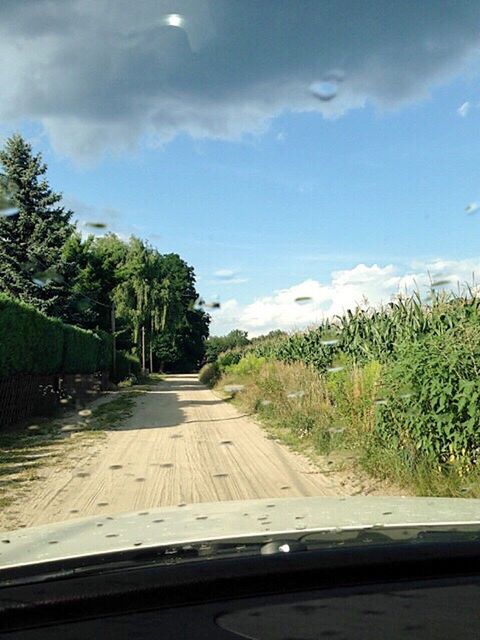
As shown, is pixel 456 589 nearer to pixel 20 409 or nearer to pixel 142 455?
pixel 142 455

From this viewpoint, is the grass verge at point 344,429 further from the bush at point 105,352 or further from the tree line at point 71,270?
the bush at point 105,352

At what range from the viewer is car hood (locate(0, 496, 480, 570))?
2748 millimetres

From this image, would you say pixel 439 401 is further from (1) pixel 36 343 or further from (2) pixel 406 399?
(1) pixel 36 343

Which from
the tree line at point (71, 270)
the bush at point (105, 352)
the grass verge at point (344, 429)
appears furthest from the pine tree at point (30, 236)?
the grass verge at point (344, 429)

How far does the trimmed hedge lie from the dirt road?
3.30m

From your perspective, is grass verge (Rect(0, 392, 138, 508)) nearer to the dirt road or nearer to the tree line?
the dirt road

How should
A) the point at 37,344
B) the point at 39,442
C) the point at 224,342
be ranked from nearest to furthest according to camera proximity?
the point at 39,442 < the point at 37,344 < the point at 224,342

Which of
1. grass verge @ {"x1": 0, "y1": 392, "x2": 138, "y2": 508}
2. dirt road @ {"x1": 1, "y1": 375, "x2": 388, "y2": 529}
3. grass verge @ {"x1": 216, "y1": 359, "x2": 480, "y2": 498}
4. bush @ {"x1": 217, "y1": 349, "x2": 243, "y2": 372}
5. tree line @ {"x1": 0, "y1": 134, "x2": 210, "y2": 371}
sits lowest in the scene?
dirt road @ {"x1": 1, "y1": 375, "x2": 388, "y2": 529}

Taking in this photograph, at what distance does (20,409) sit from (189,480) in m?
9.79

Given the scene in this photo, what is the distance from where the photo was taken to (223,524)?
10.4ft

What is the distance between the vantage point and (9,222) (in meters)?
32.8

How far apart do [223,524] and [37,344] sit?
17.1m

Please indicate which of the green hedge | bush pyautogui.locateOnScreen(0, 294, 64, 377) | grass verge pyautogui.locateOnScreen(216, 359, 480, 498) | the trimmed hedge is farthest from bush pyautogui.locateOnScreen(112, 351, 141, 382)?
grass verge pyautogui.locateOnScreen(216, 359, 480, 498)

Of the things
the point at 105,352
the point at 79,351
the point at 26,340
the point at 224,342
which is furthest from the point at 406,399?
the point at 224,342
